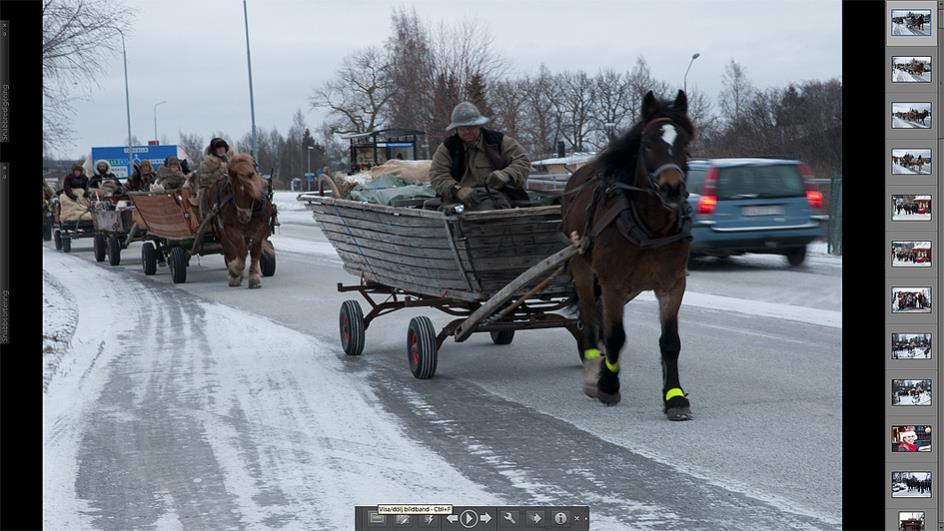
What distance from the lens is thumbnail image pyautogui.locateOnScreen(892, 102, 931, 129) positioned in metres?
2.90

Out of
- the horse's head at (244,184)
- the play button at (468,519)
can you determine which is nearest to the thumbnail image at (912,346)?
the play button at (468,519)

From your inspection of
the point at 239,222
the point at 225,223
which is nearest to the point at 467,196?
the point at 239,222

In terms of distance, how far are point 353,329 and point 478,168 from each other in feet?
6.62

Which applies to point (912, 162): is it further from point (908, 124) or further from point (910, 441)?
point (910, 441)

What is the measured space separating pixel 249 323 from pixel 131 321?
1.40m

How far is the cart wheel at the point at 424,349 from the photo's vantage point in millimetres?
7996

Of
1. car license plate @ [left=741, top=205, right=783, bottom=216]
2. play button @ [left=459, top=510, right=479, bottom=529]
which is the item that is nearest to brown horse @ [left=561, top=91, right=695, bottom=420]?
play button @ [left=459, top=510, right=479, bottom=529]

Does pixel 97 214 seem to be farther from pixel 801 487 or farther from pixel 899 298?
pixel 899 298

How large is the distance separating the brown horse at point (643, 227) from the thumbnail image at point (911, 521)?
2.96 metres

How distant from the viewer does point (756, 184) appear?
1089 centimetres

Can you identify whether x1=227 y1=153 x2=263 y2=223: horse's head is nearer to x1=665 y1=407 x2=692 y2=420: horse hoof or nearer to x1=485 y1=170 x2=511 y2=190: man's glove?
x1=485 y1=170 x2=511 y2=190: man's glove

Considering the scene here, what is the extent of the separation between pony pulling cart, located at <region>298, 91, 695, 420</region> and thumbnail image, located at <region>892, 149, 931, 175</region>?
279 cm

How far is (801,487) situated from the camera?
4.72 m

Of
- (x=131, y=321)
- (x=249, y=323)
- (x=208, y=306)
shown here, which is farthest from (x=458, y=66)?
(x=208, y=306)
